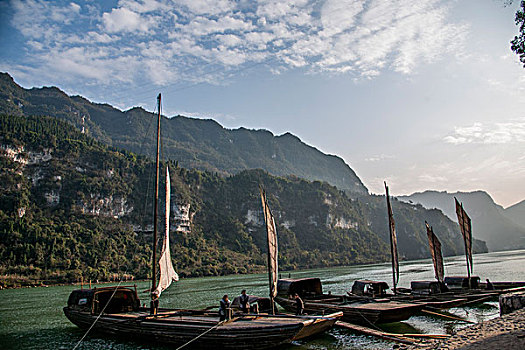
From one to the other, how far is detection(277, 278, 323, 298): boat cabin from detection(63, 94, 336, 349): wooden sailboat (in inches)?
296

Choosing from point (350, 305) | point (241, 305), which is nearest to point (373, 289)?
point (350, 305)

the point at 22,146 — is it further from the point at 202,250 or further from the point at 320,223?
the point at 320,223

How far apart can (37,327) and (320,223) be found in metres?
179

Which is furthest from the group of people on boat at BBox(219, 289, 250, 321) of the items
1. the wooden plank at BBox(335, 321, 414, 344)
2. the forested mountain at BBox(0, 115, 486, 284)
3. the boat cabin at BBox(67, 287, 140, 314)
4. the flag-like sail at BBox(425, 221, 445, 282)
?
the forested mountain at BBox(0, 115, 486, 284)

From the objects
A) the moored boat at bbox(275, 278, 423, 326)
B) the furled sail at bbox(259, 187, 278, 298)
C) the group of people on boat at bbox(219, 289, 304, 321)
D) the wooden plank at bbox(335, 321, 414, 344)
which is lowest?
the wooden plank at bbox(335, 321, 414, 344)

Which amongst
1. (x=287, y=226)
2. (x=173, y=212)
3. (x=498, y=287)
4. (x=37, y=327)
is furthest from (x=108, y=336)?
(x=287, y=226)

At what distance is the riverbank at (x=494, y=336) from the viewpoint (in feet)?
31.7

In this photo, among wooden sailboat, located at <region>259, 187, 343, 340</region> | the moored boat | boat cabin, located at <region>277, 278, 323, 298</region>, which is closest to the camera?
wooden sailboat, located at <region>259, 187, 343, 340</region>

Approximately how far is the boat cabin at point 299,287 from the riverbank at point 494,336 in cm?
1285

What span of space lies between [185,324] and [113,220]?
432 ft

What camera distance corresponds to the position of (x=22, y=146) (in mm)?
128625

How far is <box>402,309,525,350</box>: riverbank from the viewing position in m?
9.66

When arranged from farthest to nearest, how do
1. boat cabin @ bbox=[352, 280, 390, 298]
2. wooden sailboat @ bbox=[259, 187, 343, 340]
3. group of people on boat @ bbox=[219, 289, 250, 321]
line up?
boat cabin @ bbox=[352, 280, 390, 298] → group of people on boat @ bbox=[219, 289, 250, 321] → wooden sailboat @ bbox=[259, 187, 343, 340]

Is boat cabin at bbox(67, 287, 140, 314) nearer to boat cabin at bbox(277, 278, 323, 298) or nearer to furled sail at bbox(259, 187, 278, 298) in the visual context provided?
boat cabin at bbox(277, 278, 323, 298)
